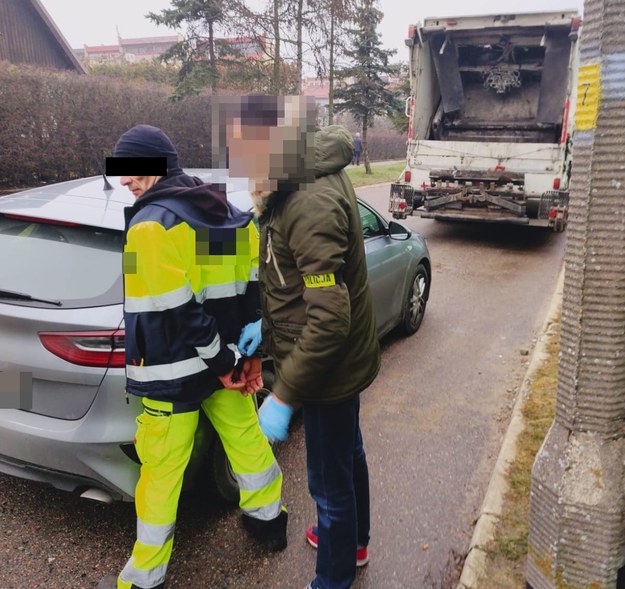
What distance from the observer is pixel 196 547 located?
293cm

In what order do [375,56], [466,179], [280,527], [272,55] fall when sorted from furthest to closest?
[375,56]
[272,55]
[466,179]
[280,527]

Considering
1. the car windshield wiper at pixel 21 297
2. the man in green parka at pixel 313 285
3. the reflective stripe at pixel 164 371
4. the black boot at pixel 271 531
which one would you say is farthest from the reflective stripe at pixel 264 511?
the car windshield wiper at pixel 21 297

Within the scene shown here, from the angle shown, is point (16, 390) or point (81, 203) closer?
point (16, 390)

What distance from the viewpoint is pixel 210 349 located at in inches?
93.5

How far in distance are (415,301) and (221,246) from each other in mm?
3635

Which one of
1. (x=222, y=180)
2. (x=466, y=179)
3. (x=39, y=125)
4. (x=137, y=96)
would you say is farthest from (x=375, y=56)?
(x=222, y=180)

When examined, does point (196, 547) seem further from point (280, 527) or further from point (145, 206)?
point (145, 206)

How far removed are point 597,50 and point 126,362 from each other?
200 centimetres

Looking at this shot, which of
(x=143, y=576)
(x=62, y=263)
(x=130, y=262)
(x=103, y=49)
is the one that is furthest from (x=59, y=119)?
(x=103, y=49)

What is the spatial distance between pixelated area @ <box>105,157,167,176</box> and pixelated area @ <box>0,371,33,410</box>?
998mm

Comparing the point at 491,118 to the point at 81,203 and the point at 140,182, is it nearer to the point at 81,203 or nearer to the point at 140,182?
the point at 81,203

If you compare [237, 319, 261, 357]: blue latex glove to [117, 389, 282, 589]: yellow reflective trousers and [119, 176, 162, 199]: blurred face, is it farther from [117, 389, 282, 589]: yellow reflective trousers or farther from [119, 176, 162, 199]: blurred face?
[119, 176, 162, 199]: blurred face

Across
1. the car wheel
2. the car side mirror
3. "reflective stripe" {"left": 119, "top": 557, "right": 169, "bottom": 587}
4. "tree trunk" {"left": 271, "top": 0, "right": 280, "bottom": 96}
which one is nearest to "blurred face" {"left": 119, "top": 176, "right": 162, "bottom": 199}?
"reflective stripe" {"left": 119, "top": 557, "right": 169, "bottom": 587}

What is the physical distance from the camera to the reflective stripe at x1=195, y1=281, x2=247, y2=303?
243cm
